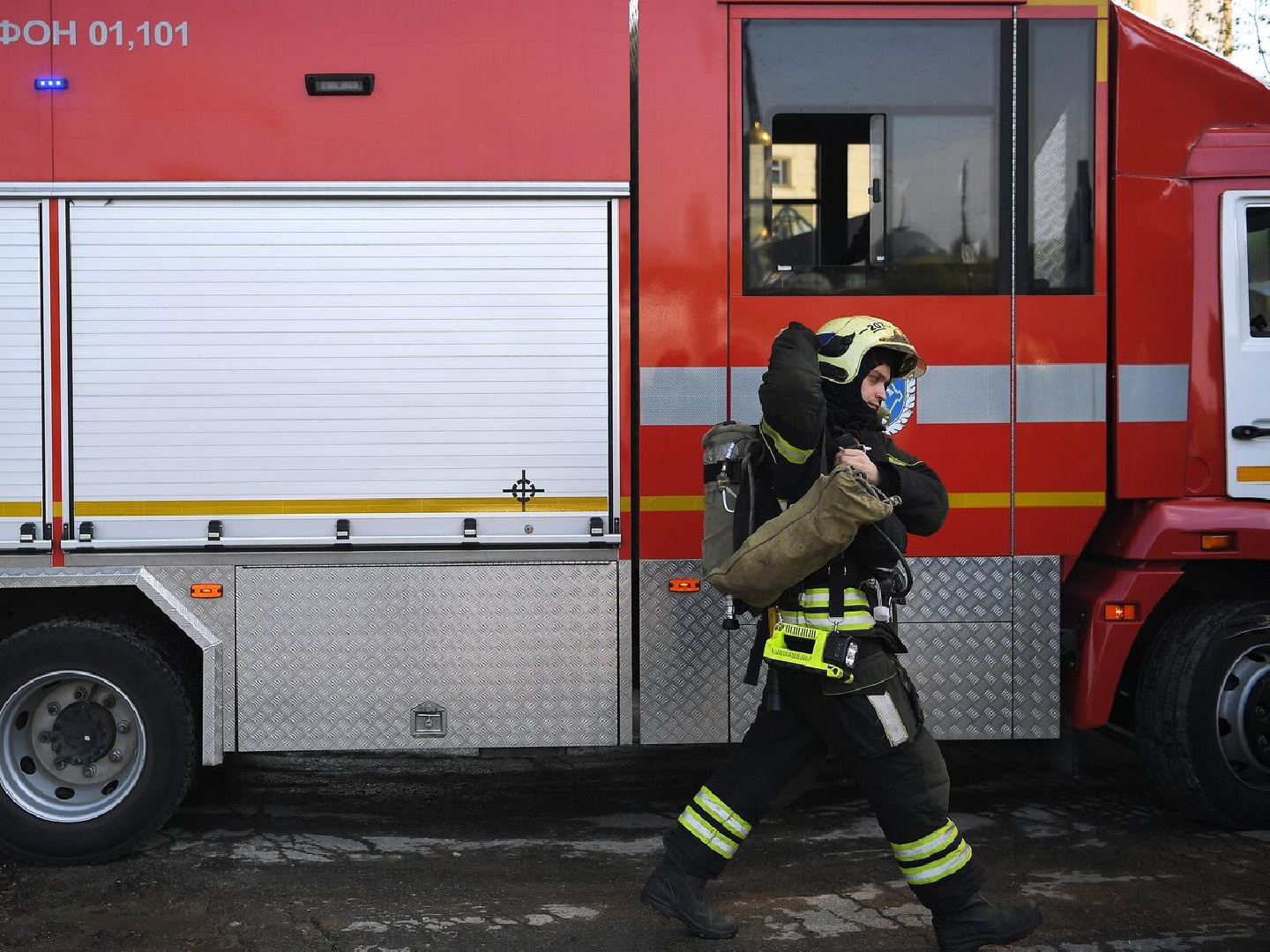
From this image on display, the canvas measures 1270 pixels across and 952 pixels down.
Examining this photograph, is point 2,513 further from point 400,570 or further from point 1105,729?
point 1105,729

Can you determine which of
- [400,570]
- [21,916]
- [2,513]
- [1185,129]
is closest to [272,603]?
[400,570]

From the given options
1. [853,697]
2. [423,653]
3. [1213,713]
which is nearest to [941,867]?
[853,697]

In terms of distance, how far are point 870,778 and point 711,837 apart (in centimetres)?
57

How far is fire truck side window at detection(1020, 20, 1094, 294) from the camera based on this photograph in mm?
4539

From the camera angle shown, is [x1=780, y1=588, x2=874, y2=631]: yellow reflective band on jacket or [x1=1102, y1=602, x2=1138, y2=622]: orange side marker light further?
[x1=1102, y1=602, x2=1138, y2=622]: orange side marker light

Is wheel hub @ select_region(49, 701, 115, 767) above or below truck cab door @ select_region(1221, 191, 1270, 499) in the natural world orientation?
below

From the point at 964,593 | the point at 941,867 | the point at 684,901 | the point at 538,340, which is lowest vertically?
the point at 684,901

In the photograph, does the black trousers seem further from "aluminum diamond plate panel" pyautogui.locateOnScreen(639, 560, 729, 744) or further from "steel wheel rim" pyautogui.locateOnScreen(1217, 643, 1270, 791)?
"steel wheel rim" pyautogui.locateOnScreen(1217, 643, 1270, 791)

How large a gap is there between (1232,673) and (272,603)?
3.86 m

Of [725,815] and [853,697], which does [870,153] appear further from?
[725,815]

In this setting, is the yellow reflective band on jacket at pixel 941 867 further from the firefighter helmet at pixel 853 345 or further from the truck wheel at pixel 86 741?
the truck wheel at pixel 86 741

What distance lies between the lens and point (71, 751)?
452 cm

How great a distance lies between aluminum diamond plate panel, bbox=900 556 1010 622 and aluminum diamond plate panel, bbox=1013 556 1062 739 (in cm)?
7

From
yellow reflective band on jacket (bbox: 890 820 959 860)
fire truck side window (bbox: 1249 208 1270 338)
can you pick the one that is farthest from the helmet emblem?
yellow reflective band on jacket (bbox: 890 820 959 860)
